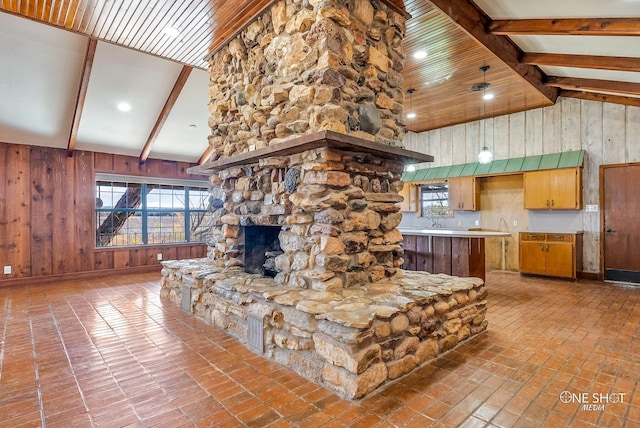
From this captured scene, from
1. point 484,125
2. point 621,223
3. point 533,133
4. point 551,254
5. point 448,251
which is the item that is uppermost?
point 484,125

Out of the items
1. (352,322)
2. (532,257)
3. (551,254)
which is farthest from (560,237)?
(352,322)

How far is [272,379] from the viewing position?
2.42m

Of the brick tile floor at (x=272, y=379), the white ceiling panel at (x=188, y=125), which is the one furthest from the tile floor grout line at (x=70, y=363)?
the white ceiling panel at (x=188, y=125)

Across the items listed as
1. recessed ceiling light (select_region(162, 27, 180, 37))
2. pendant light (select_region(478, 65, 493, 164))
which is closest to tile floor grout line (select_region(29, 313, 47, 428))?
recessed ceiling light (select_region(162, 27, 180, 37))

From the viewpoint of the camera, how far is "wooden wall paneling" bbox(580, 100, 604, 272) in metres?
5.88

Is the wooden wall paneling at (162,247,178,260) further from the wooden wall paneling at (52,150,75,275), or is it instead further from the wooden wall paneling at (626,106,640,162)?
the wooden wall paneling at (626,106,640,162)

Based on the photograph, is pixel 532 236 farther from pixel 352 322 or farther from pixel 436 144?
pixel 352 322

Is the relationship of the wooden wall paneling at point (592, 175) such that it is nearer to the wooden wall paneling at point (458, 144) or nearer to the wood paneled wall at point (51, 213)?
the wooden wall paneling at point (458, 144)

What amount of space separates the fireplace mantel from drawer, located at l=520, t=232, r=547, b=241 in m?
4.16

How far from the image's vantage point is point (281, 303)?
266cm

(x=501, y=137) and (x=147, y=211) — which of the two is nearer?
(x=501, y=137)

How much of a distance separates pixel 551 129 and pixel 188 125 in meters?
7.16

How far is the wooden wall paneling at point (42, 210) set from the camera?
5.83 m

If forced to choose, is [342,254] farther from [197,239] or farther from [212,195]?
[197,239]
